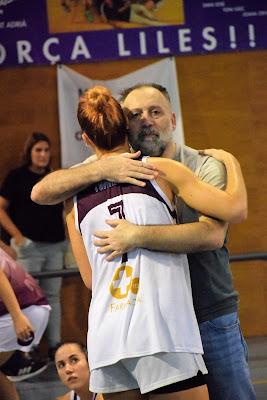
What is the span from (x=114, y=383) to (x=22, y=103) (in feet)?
16.7

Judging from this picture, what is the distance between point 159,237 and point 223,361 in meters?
0.60

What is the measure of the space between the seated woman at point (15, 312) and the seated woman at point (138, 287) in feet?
5.00

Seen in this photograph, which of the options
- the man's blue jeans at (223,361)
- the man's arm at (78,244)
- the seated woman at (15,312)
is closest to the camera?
the man's arm at (78,244)

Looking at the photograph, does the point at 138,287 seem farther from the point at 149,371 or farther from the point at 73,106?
the point at 73,106

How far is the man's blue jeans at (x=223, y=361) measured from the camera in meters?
2.90

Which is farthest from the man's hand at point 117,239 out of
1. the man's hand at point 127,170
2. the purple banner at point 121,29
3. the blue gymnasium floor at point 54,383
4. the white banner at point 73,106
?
the purple banner at point 121,29

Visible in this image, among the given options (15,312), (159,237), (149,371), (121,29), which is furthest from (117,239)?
(121,29)

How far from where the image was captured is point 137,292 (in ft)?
8.30

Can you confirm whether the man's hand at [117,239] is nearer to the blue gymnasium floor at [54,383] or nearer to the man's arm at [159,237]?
the man's arm at [159,237]

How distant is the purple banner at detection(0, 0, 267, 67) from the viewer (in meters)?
7.20

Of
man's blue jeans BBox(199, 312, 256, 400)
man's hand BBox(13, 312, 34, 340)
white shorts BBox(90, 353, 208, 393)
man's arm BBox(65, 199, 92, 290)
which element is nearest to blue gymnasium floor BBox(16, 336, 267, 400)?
man's hand BBox(13, 312, 34, 340)

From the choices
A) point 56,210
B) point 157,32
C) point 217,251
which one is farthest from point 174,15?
point 217,251

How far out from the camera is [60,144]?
7305 millimetres

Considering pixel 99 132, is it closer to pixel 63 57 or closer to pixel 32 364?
pixel 32 364
